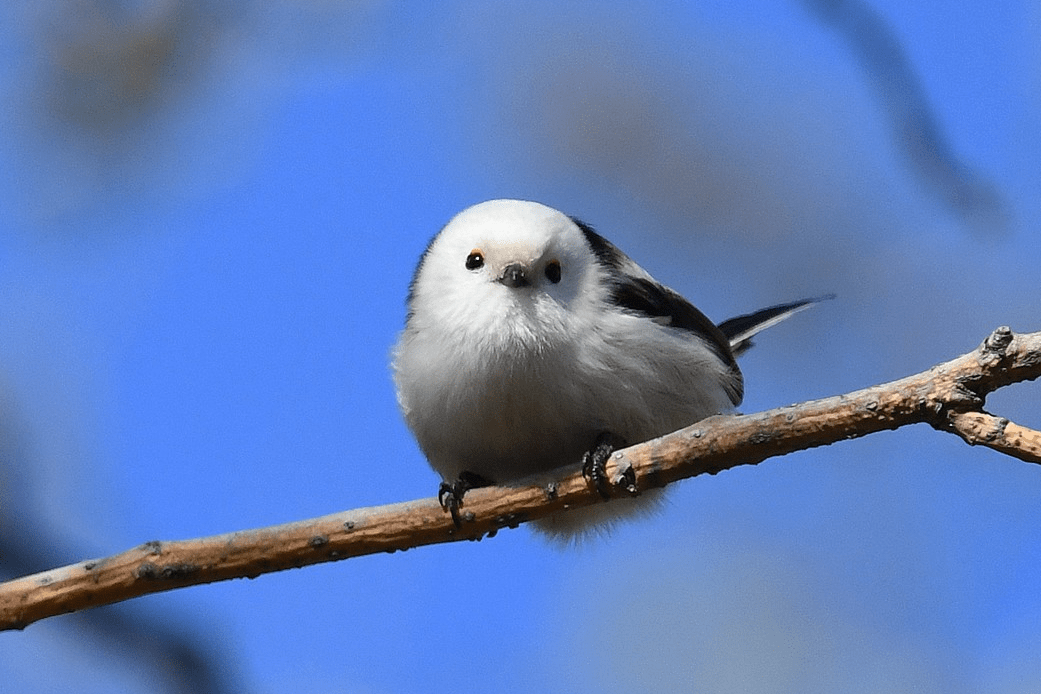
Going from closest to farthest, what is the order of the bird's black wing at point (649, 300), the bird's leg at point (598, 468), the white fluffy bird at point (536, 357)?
the bird's leg at point (598, 468), the white fluffy bird at point (536, 357), the bird's black wing at point (649, 300)

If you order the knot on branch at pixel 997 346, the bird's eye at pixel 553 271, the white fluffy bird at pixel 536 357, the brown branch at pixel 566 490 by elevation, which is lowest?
the brown branch at pixel 566 490

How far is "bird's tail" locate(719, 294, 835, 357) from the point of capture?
171 inches

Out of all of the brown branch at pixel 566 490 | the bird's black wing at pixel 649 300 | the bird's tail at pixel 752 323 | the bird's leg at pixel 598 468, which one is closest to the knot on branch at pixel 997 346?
the brown branch at pixel 566 490

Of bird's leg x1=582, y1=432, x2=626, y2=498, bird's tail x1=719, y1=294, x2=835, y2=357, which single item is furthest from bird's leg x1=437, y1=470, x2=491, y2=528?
bird's tail x1=719, y1=294, x2=835, y2=357

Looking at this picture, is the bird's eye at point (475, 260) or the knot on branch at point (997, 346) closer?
the knot on branch at point (997, 346)

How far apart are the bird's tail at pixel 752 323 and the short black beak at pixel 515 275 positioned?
1.44 metres

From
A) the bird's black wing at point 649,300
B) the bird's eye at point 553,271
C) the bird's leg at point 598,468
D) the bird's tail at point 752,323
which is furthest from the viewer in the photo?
the bird's tail at point 752,323

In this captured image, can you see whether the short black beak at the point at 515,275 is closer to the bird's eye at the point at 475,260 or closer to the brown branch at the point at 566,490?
the bird's eye at the point at 475,260

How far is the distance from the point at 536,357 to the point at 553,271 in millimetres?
303

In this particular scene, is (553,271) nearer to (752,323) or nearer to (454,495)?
(454,495)

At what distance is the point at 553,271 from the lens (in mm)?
3248

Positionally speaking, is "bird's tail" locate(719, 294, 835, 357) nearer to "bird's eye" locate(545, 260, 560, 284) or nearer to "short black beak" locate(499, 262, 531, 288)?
"bird's eye" locate(545, 260, 560, 284)

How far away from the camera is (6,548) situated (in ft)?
10.7

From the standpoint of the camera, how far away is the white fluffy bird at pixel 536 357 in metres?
3.11
